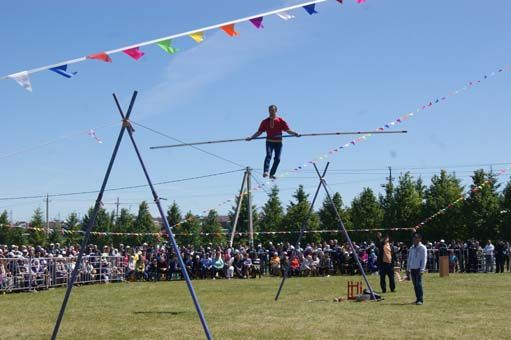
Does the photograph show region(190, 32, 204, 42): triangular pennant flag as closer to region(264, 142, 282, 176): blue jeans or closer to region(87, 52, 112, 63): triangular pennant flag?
region(87, 52, 112, 63): triangular pennant flag

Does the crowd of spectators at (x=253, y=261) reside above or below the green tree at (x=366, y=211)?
below

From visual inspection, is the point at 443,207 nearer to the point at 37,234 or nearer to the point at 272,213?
the point at 272,213

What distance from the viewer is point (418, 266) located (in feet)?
44.5

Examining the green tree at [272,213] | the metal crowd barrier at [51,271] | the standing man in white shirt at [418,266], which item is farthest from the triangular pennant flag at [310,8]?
the green tree at [272,213]

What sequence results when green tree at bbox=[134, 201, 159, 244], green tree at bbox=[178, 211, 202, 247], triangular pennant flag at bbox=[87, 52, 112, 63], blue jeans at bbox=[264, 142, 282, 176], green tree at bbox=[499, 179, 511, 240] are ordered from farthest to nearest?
green tree at bbox=[134, 201, 159, 244]
green tree at bbox=[178, 211, 202, 247]
green tree at bbox=[499, 179, 511, 240]
blue jeans at bbox=[264, 142, 282, 176]
triangular pennant flag at bbox=[87, 52, 112, 63]

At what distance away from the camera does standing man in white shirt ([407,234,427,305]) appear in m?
13.3

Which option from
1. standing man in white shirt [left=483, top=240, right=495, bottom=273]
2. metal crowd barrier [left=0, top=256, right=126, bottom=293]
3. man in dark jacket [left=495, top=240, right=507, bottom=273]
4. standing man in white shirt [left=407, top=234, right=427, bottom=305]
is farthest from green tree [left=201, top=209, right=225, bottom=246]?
standing man in white shirt [left=407, top=234, right=427, bottom=305]

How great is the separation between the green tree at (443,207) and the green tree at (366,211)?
3967 millimetres

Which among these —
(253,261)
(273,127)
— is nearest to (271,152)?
(273,127)

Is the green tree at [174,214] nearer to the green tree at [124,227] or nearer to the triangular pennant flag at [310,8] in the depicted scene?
the green tree at [124,227]

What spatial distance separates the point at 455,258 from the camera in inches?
1075

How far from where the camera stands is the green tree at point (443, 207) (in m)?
37.2

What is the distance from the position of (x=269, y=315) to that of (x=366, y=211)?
32259 mm

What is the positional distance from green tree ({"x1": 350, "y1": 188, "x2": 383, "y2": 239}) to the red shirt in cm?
2988
